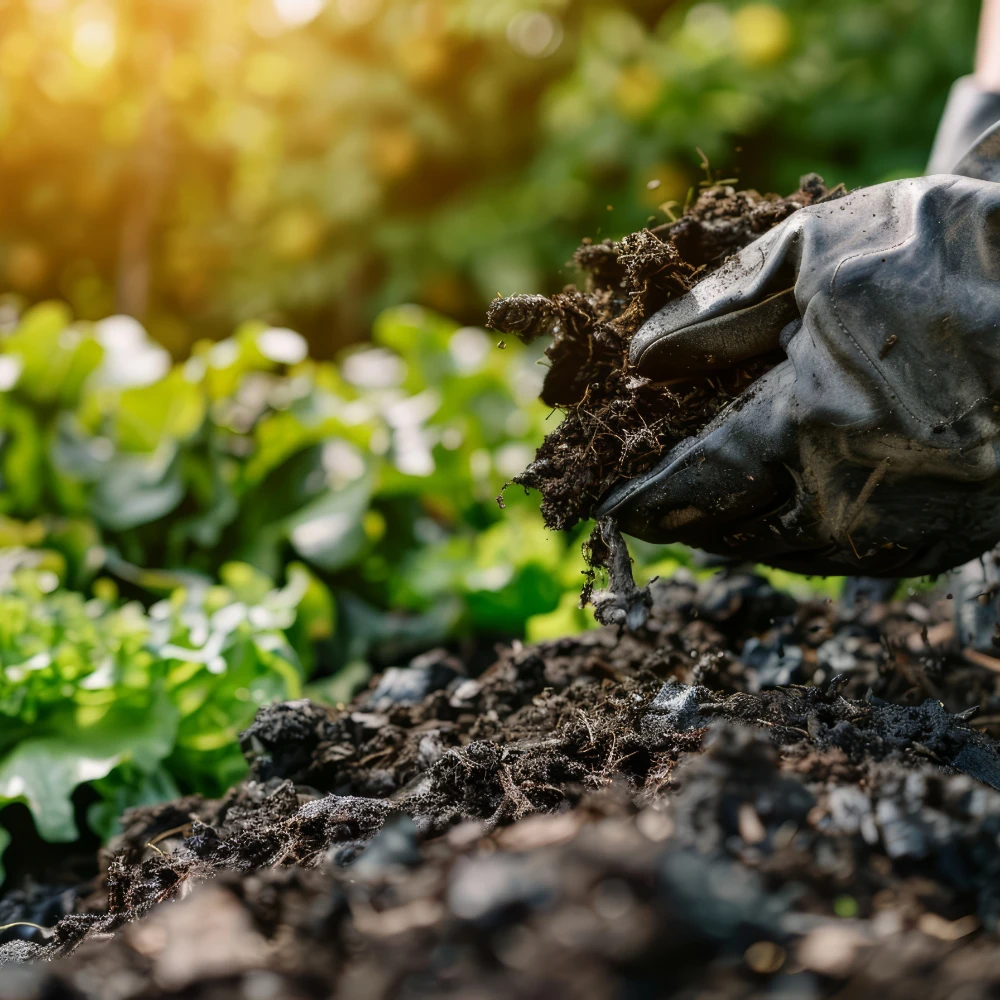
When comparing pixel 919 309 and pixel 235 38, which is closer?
pixel 919 309

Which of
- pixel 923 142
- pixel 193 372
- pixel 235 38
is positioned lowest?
pixel 193 372

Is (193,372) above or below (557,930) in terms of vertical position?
above

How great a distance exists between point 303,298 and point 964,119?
477 centimetres

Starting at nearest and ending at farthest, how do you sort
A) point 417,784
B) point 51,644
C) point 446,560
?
1. point 417,784
2. point 51,644
3. point 446,560

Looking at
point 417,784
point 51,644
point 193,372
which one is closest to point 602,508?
point 417,784

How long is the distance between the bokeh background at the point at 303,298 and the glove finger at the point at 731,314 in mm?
501

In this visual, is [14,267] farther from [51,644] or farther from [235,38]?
[51,644]

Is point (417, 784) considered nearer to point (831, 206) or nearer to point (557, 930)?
point (557, 930)

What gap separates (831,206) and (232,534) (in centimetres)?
202

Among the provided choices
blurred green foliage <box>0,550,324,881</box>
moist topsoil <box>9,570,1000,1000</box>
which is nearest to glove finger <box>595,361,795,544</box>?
moist topsoil <box>9,570,1000,1000</box>

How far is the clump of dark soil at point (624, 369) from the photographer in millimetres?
1315

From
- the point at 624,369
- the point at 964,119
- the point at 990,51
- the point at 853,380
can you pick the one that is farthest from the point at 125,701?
the point at 990,51

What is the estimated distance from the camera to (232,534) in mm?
2723

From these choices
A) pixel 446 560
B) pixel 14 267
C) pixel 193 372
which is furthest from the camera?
pixel 14 267
